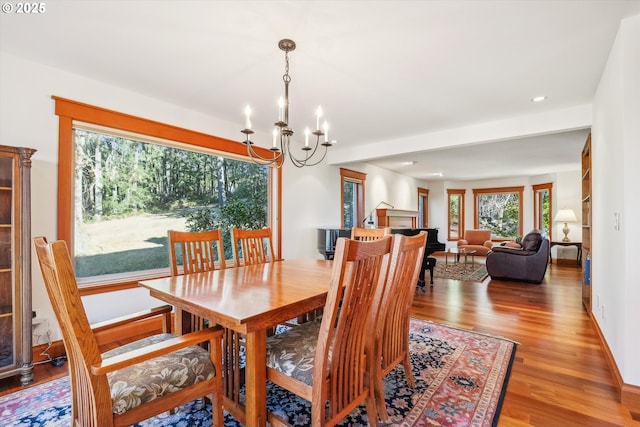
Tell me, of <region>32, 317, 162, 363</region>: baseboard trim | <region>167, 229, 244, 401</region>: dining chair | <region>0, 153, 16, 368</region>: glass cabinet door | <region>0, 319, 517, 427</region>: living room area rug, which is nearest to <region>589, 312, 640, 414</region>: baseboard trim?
<region>0, 319, 517, 427</region>: living room area rug

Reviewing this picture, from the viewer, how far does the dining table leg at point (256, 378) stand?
126 centimetres

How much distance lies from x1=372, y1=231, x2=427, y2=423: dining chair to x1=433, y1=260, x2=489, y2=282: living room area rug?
403 centimetres

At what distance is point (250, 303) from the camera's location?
4.40 feet

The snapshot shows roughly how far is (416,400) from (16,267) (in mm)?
2770

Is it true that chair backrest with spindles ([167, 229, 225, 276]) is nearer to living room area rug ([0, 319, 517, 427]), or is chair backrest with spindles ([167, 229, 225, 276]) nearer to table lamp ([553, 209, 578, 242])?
living room area rug ([0, 319, 517, 427])

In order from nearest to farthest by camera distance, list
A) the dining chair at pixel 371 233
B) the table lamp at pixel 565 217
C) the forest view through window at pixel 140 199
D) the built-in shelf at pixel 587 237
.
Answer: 1. the dining chair at pixel 371 233
2. the forest view through window at pixel 140 199
3. the built-in shelf at pixel 587 237
4. the table lamp at pixel 565 217

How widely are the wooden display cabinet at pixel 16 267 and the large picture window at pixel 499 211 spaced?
9791 millimetres

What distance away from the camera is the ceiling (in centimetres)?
172

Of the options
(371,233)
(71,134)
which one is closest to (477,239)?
(371,233)

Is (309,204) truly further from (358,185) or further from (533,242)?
(533,242)

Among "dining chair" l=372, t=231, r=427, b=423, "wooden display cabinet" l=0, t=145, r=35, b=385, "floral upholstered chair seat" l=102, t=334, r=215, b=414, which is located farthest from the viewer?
"wooden display cabinet" l=0, t=145, r=35, b=385

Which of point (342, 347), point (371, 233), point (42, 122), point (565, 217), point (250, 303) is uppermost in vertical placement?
point (42, 122)

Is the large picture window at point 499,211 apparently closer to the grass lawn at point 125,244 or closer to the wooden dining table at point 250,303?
the wooden dining table at point 250,303

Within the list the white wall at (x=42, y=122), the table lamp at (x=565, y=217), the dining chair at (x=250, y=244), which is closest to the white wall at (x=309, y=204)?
the dining chair at (x=250, y=244)
